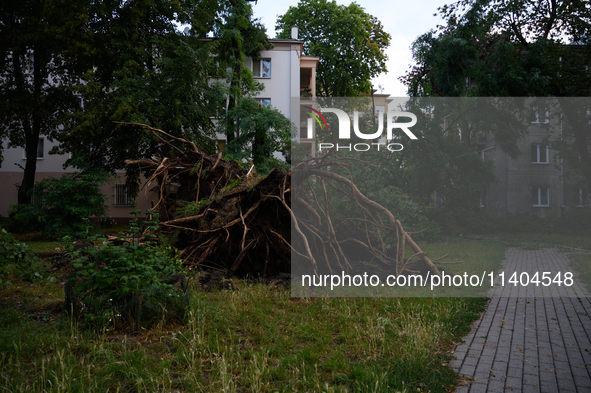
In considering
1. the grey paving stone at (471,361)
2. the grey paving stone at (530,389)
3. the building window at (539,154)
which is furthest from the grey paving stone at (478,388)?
the building window at (539,154)

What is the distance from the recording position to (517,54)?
17766 mm

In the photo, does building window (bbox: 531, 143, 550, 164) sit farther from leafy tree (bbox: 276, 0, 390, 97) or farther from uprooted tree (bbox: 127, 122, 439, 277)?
uprooted tree (bbox: 127, 122, 439, 277)

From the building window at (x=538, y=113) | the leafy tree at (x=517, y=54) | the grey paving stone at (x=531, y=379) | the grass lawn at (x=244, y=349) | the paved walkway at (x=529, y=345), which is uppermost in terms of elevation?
the leafy tree at (x=517, y=54)

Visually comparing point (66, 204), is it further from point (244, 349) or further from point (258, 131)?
point (244, 349)

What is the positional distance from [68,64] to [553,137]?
75.4 feet

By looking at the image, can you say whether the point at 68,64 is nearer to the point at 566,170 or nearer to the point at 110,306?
the point at 110,306

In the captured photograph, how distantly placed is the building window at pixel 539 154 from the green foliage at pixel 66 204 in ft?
67.3

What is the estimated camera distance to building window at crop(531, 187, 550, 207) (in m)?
21.7

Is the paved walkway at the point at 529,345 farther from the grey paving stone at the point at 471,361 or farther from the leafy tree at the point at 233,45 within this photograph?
the leafy tree at the point at 233,45

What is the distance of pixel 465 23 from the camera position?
57.3 feet

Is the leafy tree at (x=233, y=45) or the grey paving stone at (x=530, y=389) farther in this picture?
the leafy tree at (x=233, y=45)

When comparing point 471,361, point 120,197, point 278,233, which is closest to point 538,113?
point 278,233

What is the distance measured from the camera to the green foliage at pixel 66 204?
555 inches

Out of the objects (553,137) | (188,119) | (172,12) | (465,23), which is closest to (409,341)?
(188,119)
